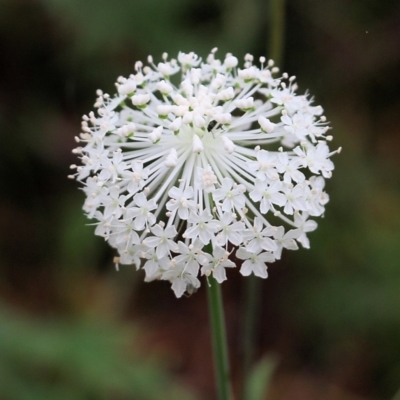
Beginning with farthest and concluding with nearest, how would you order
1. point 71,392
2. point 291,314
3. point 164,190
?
point 291,314, point 71,392, point 164,190

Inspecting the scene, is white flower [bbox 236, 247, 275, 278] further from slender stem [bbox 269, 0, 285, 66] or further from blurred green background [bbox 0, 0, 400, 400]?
blurred green background [bbox 0, 0, 400, 400]

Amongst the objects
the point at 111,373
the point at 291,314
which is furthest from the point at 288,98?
the point at 291,314

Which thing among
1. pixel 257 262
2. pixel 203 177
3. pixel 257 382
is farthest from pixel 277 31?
pixel 257 382

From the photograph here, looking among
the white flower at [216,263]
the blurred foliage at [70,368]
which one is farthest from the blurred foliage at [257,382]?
the blurred foliage at [70,368]

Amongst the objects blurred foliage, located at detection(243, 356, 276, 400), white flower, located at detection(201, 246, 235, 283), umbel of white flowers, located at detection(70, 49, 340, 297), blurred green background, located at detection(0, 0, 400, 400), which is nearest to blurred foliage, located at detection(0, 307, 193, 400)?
blurred green background, located at detection(0, 0, 400, 400)

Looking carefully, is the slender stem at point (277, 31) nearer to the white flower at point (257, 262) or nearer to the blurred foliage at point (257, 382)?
the white flower at point (257, 262)

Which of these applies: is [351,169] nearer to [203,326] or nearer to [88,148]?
[203,326]

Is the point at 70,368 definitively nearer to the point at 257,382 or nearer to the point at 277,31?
the point at 257,382
